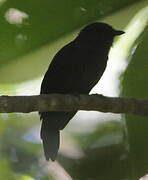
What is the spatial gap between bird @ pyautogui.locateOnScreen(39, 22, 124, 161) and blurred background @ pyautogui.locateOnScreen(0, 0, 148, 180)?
0.42ft

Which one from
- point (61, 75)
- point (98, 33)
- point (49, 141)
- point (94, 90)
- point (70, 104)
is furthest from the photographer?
point (94, 90)

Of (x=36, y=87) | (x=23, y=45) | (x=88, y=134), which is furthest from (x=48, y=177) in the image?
(x=23, y=45)

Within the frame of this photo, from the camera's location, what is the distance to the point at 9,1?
124 inches

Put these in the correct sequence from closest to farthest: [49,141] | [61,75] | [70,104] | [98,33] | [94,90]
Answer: [70,104] < [49,141] < [61,75] < [98,33] < [94,90]

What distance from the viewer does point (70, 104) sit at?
2.49m

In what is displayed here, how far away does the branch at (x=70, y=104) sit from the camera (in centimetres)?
232

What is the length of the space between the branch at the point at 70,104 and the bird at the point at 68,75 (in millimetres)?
411

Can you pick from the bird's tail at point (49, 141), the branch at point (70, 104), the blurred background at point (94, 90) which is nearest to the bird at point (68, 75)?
the bird's tail at point (49, 141)

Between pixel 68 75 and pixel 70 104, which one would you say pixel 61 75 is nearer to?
pixel 68 75

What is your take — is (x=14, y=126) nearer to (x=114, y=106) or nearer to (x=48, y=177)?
(x=48, y=177)

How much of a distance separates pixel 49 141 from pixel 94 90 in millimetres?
727

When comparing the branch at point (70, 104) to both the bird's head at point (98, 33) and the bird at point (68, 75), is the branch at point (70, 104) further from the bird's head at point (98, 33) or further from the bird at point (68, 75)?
the bird's head at point (98, 33)

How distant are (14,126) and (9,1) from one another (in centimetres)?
82

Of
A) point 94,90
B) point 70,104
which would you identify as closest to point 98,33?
point 94,90
